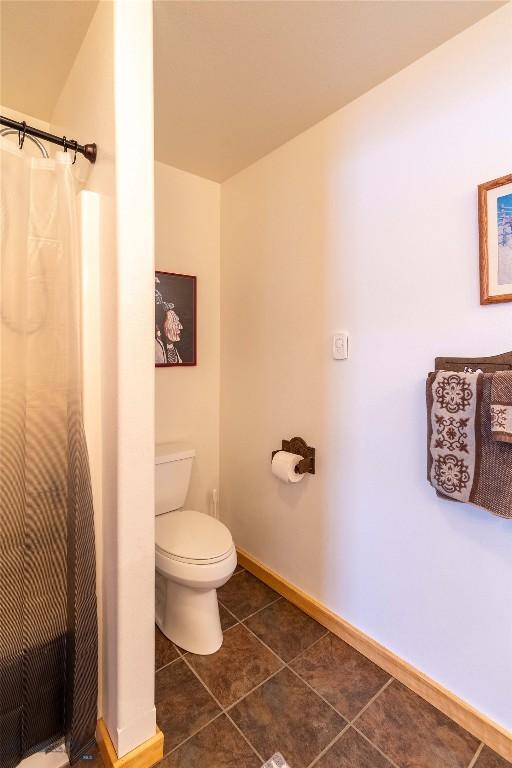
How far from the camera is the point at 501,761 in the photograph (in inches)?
46.3

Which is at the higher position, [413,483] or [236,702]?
[413,483]

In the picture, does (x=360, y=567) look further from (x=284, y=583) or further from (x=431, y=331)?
(x=431, y=331)

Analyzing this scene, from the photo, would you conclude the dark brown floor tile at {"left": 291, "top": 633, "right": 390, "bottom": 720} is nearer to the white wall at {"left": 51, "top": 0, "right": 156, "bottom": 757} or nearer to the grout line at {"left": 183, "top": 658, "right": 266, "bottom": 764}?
the grout line at {"left": 183, "top": 658, "right": 266, "bottom": 764}

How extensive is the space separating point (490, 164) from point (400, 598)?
162cm

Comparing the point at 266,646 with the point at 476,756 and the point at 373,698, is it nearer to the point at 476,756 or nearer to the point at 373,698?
the point at 373,698

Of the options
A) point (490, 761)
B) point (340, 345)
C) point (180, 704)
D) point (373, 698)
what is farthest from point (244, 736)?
point (340, 345)

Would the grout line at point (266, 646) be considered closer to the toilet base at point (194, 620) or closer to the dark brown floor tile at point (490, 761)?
the toilet base at point (194, 620)

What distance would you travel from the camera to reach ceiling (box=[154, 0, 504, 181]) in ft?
3.84

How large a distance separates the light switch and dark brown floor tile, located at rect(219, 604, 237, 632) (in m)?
1.37

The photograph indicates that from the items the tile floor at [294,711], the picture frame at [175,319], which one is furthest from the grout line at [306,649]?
the picture frame at [175,319]

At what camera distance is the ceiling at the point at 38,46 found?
1.16 metres

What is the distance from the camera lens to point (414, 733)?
1.26 meters

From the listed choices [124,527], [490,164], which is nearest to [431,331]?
[490,164]

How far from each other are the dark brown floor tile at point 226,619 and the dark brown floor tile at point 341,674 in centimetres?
36
